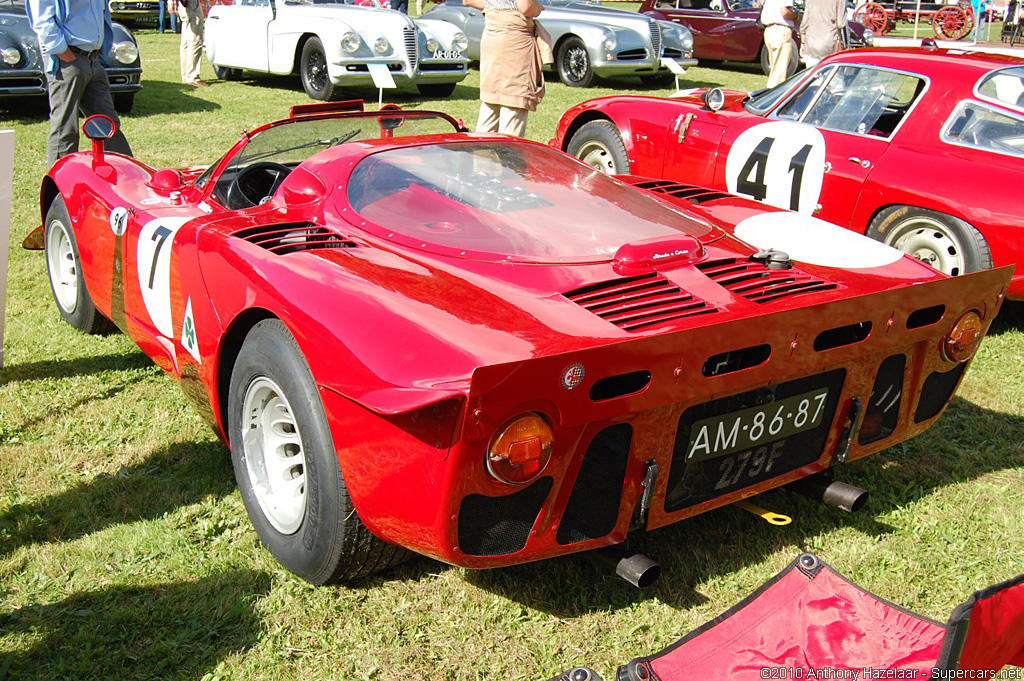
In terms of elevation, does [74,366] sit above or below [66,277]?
below

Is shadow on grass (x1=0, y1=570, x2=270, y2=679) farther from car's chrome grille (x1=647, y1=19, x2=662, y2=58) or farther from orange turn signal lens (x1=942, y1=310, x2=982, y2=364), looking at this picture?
car's chrome grille (x1=647, y1=19, x2=662, y2=58)

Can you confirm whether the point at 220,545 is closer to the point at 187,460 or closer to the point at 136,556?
the point at 136,556

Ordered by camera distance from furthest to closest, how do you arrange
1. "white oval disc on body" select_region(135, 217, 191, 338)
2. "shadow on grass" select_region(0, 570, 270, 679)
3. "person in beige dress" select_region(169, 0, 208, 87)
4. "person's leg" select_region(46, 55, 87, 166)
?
1. "person in beige dress" select_region(169, 0, 208, 87)
2. "person's leg" select_region(46, 55, 87, 166)
3. "white oval disc on body" select_region(135, 217, 191, 338)
4. "shadow on grass" select_region(0, 570, 270, 679)

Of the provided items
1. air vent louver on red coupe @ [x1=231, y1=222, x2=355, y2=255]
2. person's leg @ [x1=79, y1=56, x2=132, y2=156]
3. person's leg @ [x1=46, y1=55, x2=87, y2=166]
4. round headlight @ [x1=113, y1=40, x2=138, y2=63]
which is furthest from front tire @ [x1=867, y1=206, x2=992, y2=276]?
round headlight @ [x1=113, y1=40, x2=138, y2=63]

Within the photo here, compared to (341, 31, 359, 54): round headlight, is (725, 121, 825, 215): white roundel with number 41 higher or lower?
lower

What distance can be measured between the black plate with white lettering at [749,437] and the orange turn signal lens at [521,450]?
45cm

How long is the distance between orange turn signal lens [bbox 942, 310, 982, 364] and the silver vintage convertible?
10516mm

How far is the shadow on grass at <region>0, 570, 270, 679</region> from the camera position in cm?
233

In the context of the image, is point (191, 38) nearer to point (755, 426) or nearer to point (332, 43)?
point (332, 43)

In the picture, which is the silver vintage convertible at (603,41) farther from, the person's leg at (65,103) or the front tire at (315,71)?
the person's leg at (65,103)

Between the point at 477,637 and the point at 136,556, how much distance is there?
1090 mm

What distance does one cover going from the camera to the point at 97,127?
13.2 ft

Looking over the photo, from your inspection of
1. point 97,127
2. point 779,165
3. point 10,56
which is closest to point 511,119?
point 779,165

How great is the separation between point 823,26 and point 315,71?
583 cm
